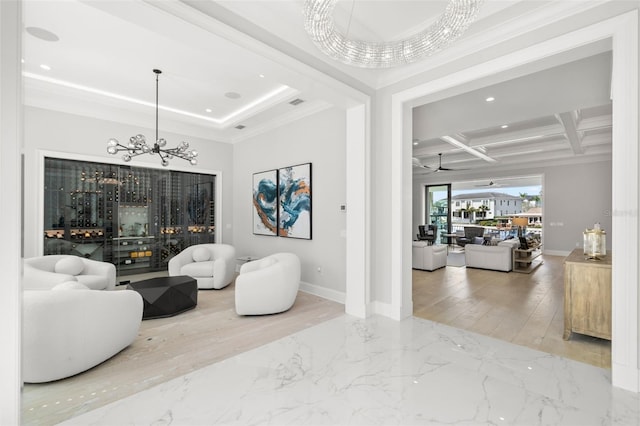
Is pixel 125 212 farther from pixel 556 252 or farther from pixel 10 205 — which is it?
pixel 556 252

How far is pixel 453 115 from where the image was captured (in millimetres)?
4625

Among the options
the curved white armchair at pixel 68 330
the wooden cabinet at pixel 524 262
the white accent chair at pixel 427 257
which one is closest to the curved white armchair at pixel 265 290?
the curved white armchair at pixel 68 330

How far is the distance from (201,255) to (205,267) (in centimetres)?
48

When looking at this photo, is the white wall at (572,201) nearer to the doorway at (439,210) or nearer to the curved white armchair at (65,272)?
the doorway at (439,210)

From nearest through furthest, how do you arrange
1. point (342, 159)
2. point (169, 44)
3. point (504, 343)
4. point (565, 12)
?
1. point (565, 12)
2. point (504, 343)
3. point (169, 44)
4. point (342, 159)

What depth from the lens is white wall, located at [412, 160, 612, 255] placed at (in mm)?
8625

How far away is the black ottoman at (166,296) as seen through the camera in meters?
3.76

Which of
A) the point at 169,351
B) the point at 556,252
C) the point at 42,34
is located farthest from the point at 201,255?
the point at 556,252

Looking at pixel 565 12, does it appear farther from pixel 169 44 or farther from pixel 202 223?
pixel 202 223

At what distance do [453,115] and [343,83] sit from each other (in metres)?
2.12

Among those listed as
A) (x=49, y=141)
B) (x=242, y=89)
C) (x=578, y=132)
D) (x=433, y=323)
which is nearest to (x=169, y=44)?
(x=242, y=89)

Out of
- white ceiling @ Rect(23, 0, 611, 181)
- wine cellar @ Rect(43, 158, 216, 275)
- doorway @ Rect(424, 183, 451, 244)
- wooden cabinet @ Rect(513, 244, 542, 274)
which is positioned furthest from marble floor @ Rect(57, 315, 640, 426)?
doorway @ Rect(424, 183, 451, 244)

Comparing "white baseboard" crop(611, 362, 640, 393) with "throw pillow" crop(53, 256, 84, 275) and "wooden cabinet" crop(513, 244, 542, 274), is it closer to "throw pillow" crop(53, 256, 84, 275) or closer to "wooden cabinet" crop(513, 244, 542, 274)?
"wooden cabinet" crop(513, 244, 542, 274)

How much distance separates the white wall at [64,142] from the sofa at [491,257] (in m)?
6.39
